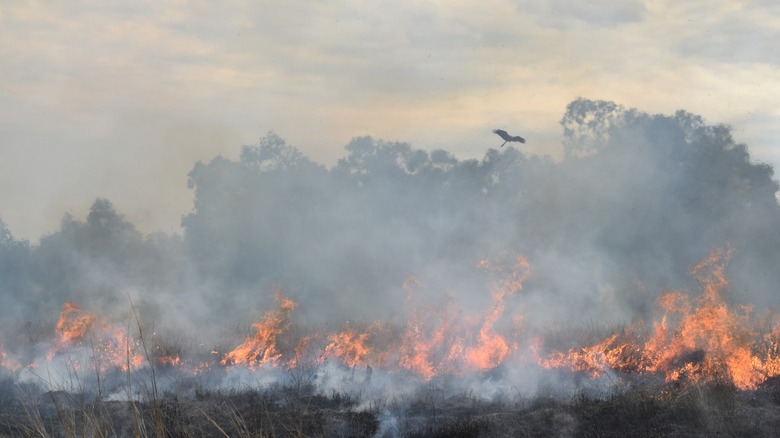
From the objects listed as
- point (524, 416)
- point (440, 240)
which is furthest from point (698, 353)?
point (440, 240)

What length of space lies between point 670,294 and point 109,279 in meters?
24.3

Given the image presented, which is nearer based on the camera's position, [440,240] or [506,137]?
[506,137]

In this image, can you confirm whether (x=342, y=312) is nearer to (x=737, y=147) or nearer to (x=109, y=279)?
(x=109, y=279)

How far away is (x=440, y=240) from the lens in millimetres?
32344

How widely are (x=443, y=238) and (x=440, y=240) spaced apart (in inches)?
6.0

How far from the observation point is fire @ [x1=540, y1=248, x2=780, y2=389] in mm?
16188

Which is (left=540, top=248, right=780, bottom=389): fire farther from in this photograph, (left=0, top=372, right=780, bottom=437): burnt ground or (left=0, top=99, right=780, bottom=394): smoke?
(left=0, top=99, right=780, bottom=394): smoke

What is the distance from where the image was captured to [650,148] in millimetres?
33500

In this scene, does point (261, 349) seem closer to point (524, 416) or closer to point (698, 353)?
point (524, 416)

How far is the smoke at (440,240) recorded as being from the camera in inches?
1144

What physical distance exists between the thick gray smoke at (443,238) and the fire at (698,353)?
7.38 m

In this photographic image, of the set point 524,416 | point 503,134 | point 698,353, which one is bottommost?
point 524,416

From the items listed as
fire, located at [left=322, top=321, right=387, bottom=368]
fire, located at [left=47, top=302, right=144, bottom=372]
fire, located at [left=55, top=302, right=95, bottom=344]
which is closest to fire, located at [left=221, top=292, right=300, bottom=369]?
fire, located at [left=322, top=321, right=387, bottom=368]

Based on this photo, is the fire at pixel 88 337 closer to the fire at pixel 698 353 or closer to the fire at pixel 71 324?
the fire at pixel 71 324
